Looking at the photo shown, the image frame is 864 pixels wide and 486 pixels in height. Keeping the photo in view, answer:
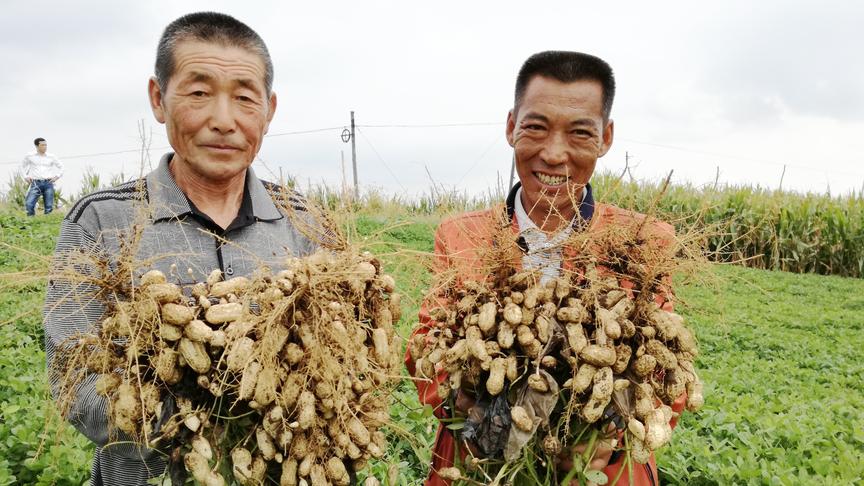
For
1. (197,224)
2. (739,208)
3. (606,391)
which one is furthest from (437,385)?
(739,208)

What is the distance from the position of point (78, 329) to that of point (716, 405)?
3795mm

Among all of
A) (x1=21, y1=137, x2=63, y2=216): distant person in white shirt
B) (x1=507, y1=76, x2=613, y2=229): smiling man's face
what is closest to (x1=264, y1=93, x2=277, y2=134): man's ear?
(x1=507, y1=76, x2=613, y2=229): smiling man's face

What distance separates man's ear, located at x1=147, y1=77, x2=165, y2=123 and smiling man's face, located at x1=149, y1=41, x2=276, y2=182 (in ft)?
0.16

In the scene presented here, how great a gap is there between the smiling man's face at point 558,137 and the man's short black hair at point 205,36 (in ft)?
2.66

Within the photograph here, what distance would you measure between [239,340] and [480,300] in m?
0.60

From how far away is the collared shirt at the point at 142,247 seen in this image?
1.42 metres

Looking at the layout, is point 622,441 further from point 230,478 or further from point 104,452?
point 104,452

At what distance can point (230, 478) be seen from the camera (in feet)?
4.58

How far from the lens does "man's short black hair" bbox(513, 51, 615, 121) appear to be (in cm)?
203

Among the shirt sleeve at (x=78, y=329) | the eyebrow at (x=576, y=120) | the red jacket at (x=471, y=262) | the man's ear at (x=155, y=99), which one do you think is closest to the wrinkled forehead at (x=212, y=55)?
the man's ear at (x=155, y=99)

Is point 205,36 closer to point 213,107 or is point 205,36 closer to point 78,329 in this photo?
point 213,107

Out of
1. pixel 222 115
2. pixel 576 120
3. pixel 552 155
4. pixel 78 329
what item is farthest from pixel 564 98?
pixel 78 329

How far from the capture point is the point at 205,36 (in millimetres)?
1678

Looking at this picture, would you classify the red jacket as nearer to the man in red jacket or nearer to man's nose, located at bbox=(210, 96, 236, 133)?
the man in red jacket
